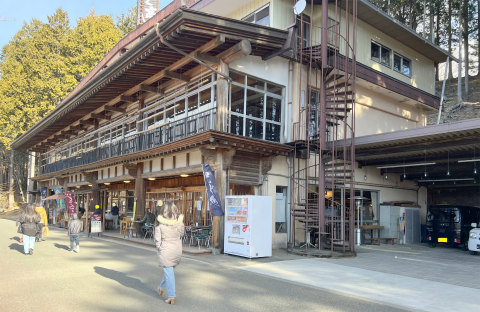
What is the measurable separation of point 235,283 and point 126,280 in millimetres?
2253

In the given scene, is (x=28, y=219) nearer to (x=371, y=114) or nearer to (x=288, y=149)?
(x=288, y=149)

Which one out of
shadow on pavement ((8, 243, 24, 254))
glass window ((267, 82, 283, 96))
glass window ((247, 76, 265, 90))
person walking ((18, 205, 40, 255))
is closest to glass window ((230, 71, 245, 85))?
glass window ((247, 76, 265, 90))

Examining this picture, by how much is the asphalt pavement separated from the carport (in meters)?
3.98

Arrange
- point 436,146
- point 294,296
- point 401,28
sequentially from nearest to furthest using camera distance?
point 294,296 < point 436,146 < point 401,28

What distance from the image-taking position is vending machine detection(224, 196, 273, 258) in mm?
11812

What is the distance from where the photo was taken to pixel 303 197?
50.3 ft

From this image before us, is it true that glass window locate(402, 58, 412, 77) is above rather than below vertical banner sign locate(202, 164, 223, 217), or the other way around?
above

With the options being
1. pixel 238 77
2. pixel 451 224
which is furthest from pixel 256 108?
pixel 451 224

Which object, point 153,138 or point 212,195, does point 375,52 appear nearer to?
point 153,138

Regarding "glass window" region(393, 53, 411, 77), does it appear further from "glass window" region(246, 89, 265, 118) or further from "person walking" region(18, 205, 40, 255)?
"person walking" region(18, 205, 40, 255)

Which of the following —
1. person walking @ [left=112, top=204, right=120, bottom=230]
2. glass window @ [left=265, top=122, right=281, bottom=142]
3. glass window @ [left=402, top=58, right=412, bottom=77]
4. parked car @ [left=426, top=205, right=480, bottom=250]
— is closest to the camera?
glass window @ [left=265, top=122, right=281, bottom=142]

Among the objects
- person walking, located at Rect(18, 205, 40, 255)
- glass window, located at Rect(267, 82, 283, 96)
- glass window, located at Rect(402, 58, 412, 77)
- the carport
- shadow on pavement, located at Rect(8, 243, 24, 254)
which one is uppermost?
glass window, located at Rect(402, 58, 412, 77)

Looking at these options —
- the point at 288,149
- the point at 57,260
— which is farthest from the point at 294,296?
the point at 288,149

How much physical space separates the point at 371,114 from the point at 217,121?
9.75 metres
